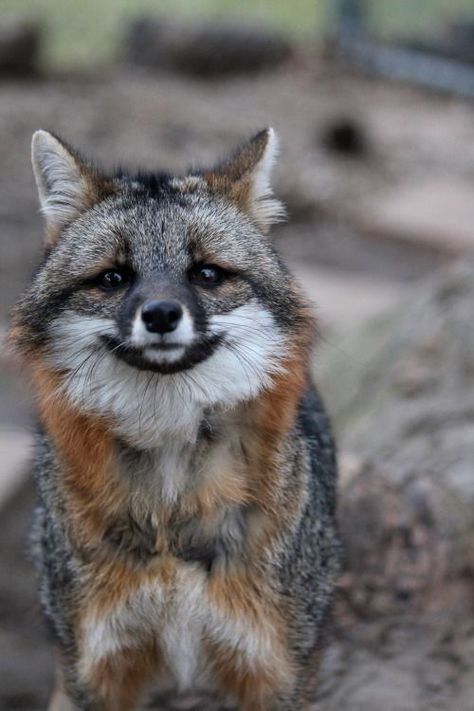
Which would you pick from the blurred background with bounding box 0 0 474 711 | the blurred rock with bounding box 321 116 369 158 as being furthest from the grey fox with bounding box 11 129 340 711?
the blurred rock with bounding box 321 116 369 158

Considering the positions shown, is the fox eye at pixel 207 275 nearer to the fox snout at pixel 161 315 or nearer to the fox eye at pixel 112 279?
the fox eye at pixel 112 279

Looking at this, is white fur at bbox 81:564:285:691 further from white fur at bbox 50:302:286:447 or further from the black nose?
the black nose

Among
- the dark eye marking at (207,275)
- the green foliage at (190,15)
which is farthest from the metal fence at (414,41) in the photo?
the dark eye marking at (207,275)

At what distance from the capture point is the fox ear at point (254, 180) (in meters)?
4.64

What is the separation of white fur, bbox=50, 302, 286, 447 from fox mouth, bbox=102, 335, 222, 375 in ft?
0.15

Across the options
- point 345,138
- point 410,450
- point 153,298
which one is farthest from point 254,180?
point 345,138

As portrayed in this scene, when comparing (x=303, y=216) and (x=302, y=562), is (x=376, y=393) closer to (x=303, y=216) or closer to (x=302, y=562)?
(x=302, y=562)

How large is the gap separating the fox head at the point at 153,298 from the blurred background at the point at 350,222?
43cm

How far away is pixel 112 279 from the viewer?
425 centimetres

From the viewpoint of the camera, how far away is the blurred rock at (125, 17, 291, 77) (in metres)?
17.6

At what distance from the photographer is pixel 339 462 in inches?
251

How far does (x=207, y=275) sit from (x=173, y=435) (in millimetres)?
584

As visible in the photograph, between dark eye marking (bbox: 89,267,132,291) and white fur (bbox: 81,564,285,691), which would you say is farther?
white fur (bbox: 81,564,285,691)

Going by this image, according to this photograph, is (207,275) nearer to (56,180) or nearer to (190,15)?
(56,180)
